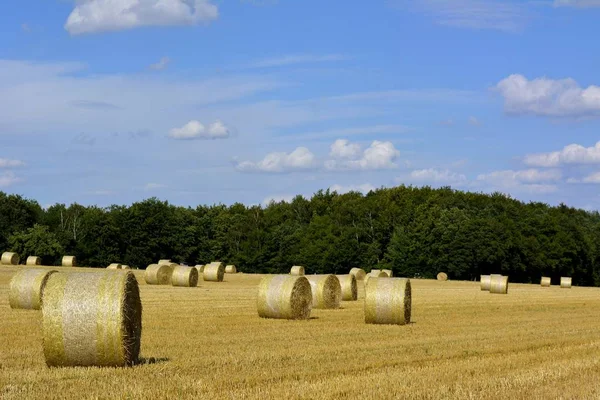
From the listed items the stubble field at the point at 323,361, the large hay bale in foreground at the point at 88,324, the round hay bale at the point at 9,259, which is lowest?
the stubble field at the point at 323,361

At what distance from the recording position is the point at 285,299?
25.5m

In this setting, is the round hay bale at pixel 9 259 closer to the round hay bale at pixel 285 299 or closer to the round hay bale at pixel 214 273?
the round hay bale at pixel 214 273

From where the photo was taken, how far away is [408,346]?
1811 centimetres

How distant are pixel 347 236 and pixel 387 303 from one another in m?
71.2

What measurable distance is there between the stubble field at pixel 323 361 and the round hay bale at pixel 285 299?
1.78ft

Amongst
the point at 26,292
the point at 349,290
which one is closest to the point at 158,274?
the point at 349,290

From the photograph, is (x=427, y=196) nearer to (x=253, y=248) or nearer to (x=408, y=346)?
(x=253, y=248)

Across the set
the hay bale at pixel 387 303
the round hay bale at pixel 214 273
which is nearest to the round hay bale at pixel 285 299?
the hay bale at pixel 387 303

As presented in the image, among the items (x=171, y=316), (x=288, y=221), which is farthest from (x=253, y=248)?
(x=171, y=316)

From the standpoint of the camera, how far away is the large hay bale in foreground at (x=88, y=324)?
14.3 m

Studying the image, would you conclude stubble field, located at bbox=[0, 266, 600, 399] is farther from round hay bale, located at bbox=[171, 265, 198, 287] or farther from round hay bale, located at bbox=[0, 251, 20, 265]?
round hay bale, located at bbox=[0, 251, 20, 265]

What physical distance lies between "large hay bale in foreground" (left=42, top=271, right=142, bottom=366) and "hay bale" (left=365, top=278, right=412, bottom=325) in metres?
10.3

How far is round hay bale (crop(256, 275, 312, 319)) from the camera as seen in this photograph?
25500 mm

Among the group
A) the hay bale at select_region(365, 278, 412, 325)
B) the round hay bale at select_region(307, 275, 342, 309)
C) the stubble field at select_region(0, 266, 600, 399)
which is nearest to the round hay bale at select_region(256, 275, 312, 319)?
the stubble field at select_region(0, 266, 600, 399)
